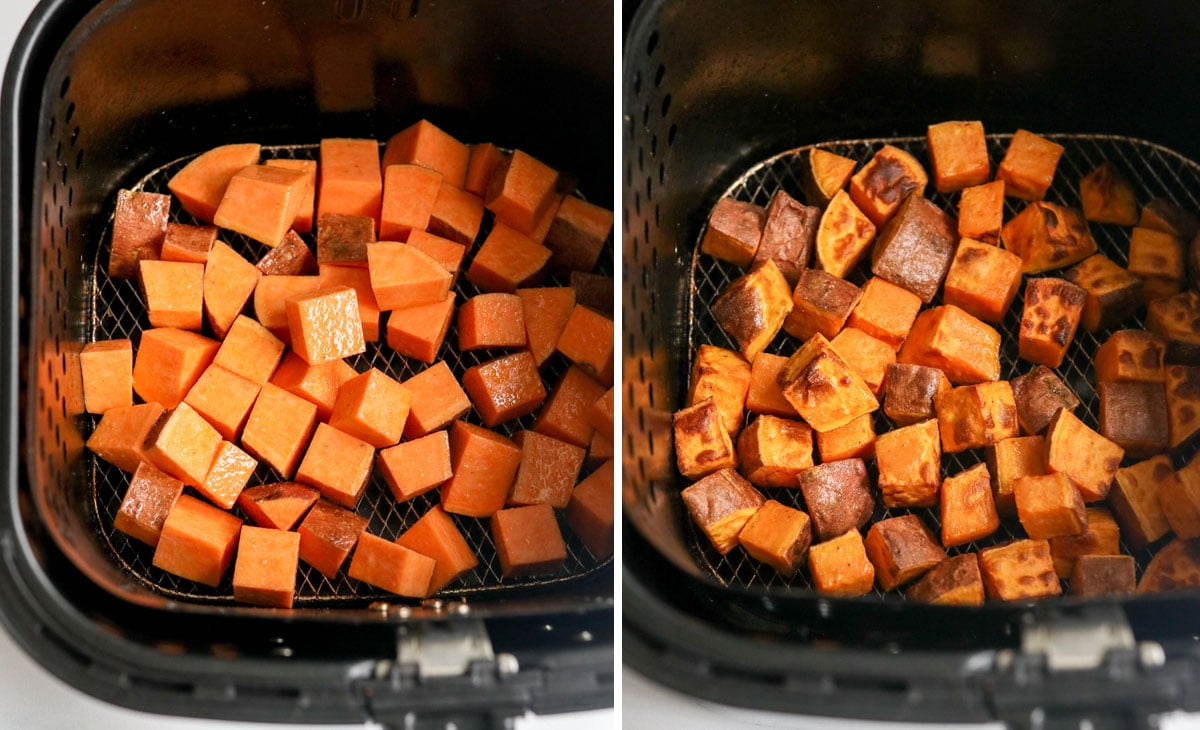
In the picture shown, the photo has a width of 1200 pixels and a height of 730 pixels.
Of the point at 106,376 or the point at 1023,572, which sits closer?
the point at 1023,572

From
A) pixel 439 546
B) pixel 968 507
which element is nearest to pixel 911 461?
pixel 968 507

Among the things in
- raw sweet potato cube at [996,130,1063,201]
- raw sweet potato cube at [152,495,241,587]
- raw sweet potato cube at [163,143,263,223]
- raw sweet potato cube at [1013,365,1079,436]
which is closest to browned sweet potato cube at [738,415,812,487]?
raw sweet potato cube at [1013,365,1079,436]

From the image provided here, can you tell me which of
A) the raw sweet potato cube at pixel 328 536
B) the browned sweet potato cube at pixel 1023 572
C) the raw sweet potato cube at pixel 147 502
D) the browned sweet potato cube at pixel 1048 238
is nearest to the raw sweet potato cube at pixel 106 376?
the raw sweet potato cube at pixel 147 502

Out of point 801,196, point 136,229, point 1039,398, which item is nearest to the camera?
point 1039,398

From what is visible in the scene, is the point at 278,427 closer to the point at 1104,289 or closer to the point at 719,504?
the point at 719,504

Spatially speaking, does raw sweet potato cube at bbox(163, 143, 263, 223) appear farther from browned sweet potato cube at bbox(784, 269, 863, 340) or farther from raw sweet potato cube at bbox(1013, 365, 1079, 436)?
raw sweet potato cube at bbox(1013, 365, 1079, 436)

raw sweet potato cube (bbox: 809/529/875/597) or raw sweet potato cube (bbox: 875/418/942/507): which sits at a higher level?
raw sweet potato cube (bbox: 875/418/942/507)
